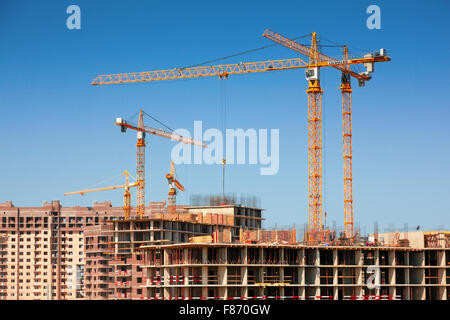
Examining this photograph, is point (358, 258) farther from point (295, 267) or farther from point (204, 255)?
point (204, 255)

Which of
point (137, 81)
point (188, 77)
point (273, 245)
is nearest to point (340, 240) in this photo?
point (273, 245)

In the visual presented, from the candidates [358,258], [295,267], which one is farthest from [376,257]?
[295,267]

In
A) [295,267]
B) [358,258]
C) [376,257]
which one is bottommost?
[295,267]

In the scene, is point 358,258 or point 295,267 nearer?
point 295,267

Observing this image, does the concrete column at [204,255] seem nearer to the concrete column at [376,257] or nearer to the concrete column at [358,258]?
the concrete column at [358,258]

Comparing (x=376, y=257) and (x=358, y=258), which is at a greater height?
(x=376, y=257)

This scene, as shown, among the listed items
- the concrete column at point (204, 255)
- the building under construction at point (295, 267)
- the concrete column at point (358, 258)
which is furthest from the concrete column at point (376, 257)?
the concrete column at point (204, 255)

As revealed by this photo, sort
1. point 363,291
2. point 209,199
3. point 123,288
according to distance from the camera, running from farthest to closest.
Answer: point 209,199 < point 123,288 < point 363,291

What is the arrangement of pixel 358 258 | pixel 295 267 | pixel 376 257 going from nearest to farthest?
pixel 295 267 → pixel 358 258 → pixel 376 257

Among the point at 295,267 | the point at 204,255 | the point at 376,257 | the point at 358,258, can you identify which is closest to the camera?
the point at 204,255

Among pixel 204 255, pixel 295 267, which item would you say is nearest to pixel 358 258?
pixel 295 267
